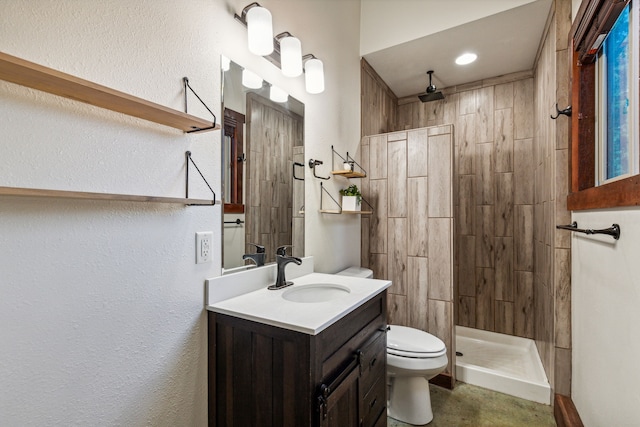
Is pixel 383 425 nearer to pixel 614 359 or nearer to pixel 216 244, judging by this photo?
pixel 614 359

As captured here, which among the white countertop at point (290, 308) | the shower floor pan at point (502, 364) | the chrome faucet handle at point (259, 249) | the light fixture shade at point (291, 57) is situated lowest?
the shower floor pan at point (502, 364)

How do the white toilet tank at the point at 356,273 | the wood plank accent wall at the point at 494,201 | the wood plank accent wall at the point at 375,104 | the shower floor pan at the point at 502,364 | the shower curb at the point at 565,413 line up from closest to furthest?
the shower curb at the point at 565,413
the shower floor pan at the point at 502,364
the white toilet tank at the point at 356,273
the wood plank accent wall at the point at 375,104
the wood plank accent wall at the point at 494,201

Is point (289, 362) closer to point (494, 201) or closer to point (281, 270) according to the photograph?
point (281, 270)

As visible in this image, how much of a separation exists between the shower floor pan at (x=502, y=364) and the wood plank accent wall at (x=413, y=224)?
23 centimetres

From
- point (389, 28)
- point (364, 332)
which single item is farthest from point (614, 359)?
point (389, 28)

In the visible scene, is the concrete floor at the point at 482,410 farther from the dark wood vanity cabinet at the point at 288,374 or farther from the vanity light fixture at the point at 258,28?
the vanity light fixture at the point at 258,28

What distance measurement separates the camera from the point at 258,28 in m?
1.26

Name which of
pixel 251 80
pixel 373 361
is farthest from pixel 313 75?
pixel 373 361

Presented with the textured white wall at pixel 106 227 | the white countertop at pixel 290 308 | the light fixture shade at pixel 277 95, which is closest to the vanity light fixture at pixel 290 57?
the light fixture shade at pixel 277 95

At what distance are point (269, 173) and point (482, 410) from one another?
196 cm

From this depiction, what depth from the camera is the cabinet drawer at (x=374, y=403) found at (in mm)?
1288

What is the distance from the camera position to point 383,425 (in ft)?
4.95

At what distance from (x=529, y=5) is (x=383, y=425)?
261 cm

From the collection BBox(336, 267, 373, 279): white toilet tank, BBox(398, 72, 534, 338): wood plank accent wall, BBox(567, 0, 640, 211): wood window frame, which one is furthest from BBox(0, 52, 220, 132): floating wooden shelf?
BBox(398, 72, 534, 338): wood plank accent wall
